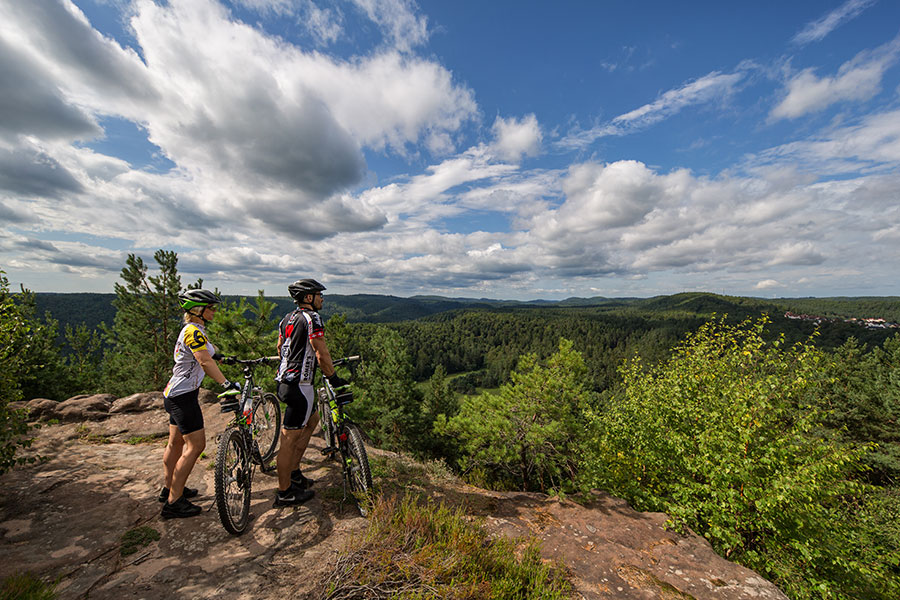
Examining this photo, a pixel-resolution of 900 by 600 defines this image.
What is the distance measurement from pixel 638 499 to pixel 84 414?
15341mm

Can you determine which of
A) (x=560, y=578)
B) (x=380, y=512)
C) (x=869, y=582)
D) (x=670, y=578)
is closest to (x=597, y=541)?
(x=670, y=578)

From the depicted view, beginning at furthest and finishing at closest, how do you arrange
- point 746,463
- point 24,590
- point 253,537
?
point 746,463 < point 253,537 < point 24,590

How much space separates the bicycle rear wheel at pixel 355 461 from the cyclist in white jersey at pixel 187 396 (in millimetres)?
1734

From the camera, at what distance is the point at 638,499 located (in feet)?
29.4

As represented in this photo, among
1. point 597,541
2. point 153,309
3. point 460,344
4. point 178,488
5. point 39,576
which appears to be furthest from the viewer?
point 460,344

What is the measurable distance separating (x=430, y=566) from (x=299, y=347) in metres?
3.04

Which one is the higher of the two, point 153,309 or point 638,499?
point 153,309

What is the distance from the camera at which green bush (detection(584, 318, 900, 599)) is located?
682 cm

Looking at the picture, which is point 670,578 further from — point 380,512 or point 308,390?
point 308,390

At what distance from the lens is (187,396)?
4.24m

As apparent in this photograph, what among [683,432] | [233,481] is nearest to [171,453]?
[233,481]

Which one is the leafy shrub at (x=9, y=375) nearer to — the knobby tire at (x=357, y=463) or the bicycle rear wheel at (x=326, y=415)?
the bicycle rear wheel at (x=326, y=415)

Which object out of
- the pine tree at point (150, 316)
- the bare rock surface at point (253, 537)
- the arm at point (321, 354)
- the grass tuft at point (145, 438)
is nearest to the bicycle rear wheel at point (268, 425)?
the bare rock surface at point (253, 537)

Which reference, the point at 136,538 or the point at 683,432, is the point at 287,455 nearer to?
the point at 136,538
